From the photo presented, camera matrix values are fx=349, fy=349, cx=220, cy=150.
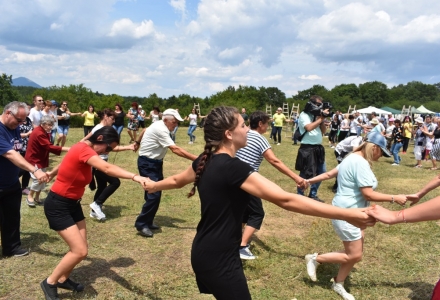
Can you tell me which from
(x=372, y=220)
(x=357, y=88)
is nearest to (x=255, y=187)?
(x=372, y=220)

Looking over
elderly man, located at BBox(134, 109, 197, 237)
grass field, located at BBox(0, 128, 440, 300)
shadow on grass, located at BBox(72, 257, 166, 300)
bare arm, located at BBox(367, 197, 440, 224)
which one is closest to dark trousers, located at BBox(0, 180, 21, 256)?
grass field, located at BBox(0, 128, 440, 300)

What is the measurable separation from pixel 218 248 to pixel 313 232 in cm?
423

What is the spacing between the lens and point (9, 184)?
466cm

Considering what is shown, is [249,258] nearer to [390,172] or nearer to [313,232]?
[313,232]

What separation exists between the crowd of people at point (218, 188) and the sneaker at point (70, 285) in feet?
0.03

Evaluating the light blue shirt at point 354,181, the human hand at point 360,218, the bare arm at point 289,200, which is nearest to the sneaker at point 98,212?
the light blue shirt at point 354,181

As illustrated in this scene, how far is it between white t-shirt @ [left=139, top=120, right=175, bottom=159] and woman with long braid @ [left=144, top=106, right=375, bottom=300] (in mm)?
3107

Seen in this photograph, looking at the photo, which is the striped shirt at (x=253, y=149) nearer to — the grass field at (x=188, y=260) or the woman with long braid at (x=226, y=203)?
the grass field at (x=188, y=260)

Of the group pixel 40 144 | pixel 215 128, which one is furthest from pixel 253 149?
pixel 40 144

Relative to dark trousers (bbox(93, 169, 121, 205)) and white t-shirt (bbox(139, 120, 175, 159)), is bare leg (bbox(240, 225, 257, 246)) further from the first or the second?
dark trousers (bbox(93, 169, 121, 205))

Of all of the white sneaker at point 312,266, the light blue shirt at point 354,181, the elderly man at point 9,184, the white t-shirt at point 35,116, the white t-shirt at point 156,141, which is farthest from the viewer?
the white t-shirt at point 35,116

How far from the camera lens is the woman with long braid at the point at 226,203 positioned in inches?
82.2

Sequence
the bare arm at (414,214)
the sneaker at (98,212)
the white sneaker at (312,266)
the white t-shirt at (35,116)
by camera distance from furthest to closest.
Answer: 1. the white t-shirt at (35,116)
2. the sneaker at (98,212)
3. the white sneaker at (312,266)
4. the bare arm at (414,214)

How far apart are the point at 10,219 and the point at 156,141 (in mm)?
2273
